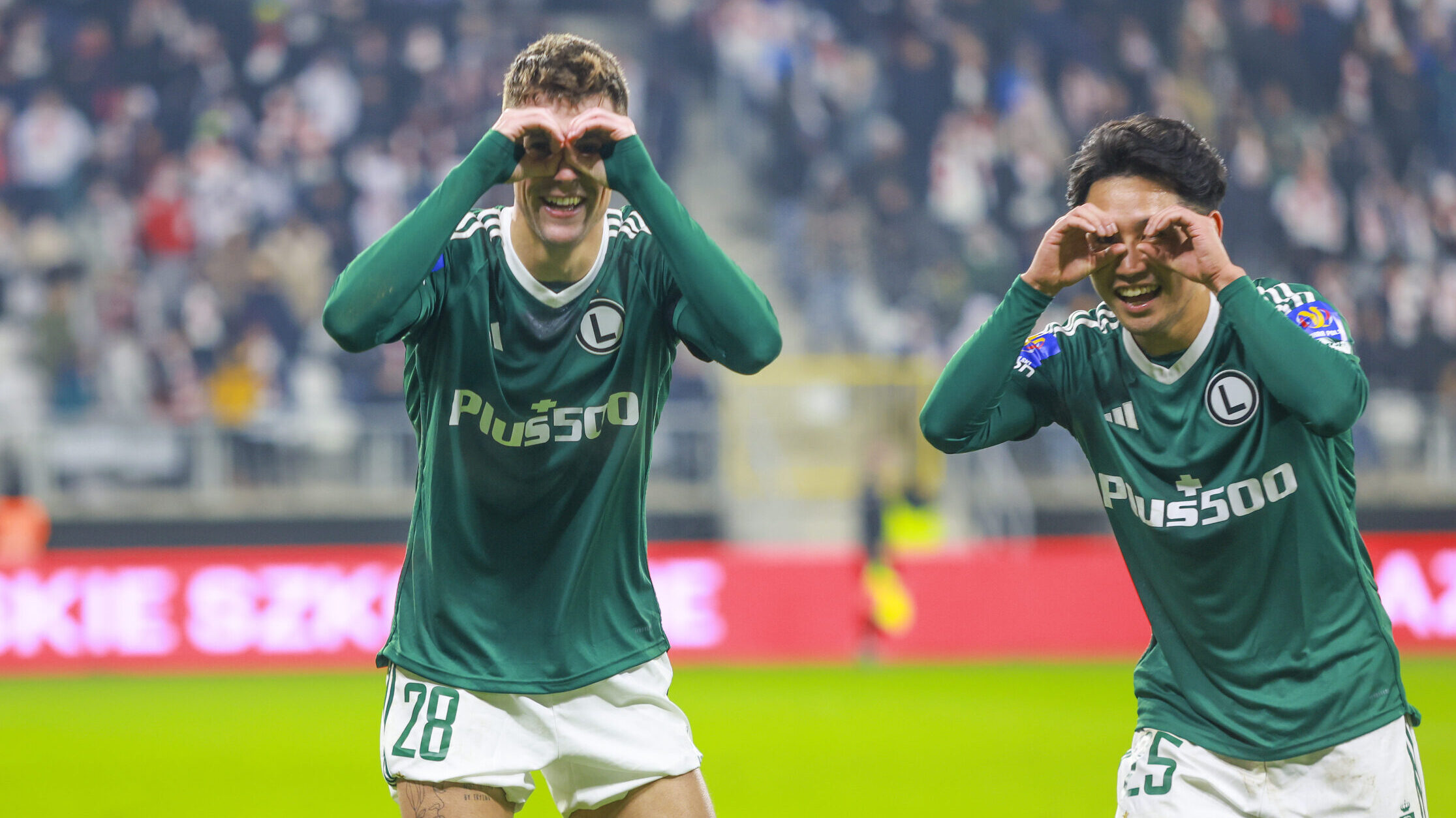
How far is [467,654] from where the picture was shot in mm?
3189

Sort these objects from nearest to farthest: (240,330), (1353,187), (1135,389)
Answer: (1135,389)
(240,330)
(1353,187)

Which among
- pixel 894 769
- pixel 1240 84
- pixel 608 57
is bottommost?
pixel 894 769

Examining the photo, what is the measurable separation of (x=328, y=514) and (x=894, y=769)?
7166mm

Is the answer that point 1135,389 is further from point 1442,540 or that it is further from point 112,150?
point 112,150

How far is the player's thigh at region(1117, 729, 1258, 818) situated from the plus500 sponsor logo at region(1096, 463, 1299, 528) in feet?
1.46

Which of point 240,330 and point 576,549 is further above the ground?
point 240,330

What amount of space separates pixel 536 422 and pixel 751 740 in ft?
20.5

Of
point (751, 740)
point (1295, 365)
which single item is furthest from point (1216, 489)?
point (751, 740)

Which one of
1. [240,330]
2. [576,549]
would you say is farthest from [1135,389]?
[240,330]

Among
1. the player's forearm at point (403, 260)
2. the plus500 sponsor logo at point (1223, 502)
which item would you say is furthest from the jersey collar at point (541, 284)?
the plus500 sponsor logo at point (1223, 502)

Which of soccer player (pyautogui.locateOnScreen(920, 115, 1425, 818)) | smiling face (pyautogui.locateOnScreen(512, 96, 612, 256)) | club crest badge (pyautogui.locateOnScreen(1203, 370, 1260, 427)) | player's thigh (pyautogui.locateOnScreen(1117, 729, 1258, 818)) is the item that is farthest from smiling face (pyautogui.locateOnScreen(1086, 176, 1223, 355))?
smiling face (pyautogui.locateOnScreen(512, 96, 612, 256))

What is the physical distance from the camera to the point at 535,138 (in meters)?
3.04

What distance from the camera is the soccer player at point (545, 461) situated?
10.2ft

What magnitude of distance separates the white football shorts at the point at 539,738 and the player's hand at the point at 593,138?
42.7 inches
